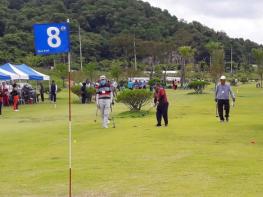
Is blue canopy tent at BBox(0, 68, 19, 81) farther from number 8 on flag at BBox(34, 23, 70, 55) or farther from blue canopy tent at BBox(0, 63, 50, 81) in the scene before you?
number 8 on flag at BBox(34, 23, 70, 55)

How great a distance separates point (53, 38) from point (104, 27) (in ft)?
330

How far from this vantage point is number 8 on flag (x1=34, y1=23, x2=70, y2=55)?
31.3ft

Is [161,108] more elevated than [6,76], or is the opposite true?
[6,76]

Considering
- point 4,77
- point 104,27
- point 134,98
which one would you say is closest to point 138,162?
point 134,98

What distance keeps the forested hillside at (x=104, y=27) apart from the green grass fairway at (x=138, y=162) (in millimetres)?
64203

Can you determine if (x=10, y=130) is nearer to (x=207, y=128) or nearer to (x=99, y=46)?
(x=207, y=128)

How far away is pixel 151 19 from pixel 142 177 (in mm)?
111633

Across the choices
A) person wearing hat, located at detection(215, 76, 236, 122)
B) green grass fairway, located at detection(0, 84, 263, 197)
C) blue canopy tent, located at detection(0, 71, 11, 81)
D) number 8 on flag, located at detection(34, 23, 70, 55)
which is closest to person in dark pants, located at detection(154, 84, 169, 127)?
green grass fairway, located at detection(0, 84, 263, 197)

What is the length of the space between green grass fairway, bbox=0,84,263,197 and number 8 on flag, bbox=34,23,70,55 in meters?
2.26

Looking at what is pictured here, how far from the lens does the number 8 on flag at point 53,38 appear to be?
31.3 feet

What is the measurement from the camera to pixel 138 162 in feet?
36.8

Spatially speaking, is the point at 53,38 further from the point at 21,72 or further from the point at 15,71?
the point at 21,72

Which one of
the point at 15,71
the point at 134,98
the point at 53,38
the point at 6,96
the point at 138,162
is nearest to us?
the point at 53,38

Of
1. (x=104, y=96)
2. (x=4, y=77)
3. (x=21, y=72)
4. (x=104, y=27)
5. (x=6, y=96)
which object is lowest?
(x=6, y=96)
